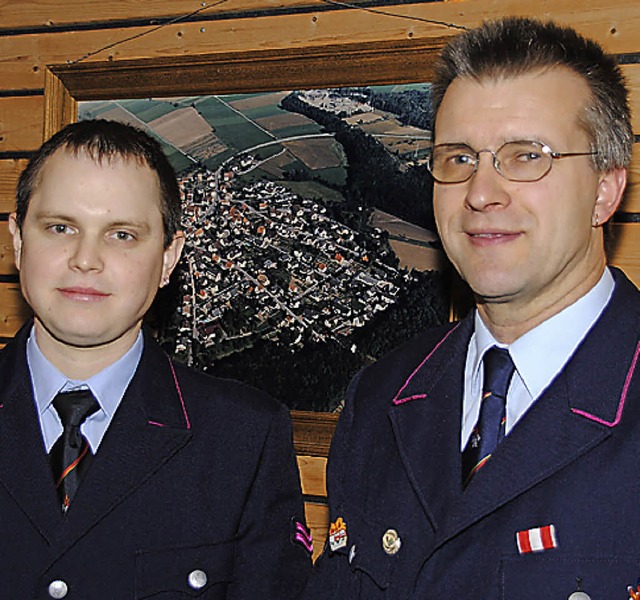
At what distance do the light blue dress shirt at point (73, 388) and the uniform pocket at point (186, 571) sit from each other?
0.26 metres

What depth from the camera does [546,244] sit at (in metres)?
1.71

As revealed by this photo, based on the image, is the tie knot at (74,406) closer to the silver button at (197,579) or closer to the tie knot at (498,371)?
the silver button at (197,579)

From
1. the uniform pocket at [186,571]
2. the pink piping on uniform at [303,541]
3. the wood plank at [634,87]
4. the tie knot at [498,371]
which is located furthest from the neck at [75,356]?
the wood plank at [634,87]

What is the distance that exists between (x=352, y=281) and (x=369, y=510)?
38.4 inches

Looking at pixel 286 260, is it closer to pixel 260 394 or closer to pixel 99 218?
pixel 260 394

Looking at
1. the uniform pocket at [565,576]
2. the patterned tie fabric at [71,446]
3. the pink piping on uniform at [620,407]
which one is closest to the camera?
the uniform pocket at [565,576]

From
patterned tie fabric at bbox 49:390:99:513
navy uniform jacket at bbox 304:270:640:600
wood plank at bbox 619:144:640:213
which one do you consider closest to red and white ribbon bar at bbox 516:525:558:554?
navy uniform jacket at bbox 304:270:640:600

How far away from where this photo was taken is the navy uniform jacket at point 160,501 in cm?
191

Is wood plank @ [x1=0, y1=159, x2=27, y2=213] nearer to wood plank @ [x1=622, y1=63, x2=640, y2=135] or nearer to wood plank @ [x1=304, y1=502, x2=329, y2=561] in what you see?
wood plank @ [x1=304, y1=502, x2=329, y2=561]

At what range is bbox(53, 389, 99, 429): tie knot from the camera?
201 centimetres

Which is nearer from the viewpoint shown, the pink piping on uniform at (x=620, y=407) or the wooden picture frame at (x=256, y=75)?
the pink piping on uniform at (x=620, y=407)

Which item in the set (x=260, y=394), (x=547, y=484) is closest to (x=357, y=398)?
(x=260, y=394)

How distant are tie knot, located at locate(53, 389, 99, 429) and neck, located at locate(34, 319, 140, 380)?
0.13 feet

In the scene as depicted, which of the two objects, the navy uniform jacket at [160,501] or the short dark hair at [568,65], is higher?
the short dark hair at [568,65]
